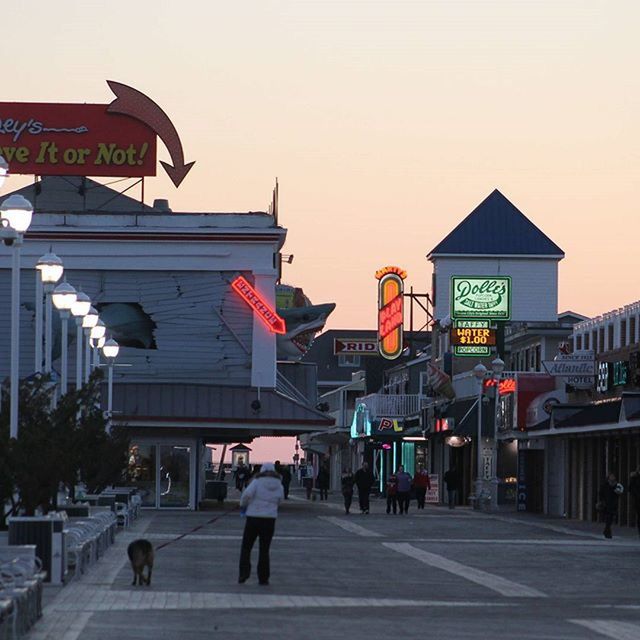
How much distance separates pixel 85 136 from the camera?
6438cm

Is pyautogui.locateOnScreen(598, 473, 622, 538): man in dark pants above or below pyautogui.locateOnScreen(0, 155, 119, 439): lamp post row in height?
below

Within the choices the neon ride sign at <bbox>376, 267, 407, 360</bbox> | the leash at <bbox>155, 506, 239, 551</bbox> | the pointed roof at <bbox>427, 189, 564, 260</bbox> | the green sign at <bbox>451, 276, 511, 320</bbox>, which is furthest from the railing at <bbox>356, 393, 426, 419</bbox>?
the leash at <bbox>155, 506, 239, 551</bbox>

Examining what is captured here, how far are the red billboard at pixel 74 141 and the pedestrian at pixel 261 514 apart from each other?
41.9m

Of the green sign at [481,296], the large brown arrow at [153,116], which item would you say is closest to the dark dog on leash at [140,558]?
the large brown arrow at [153,116]

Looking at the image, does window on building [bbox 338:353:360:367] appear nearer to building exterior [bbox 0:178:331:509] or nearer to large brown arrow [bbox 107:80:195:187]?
large brown arrow [bbox 107:80:195:187]

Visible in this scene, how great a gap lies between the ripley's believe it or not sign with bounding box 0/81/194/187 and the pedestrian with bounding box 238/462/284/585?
4186 cm

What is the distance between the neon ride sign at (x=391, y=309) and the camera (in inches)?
3410

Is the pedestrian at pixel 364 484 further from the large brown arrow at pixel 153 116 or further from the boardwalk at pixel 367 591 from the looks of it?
the boardwalk at pixel 367 591

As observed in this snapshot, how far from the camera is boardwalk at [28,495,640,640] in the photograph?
674 inches

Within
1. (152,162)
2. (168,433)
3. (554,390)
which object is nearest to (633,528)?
(554,390)

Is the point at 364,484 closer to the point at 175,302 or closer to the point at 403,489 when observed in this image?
the point at 403,489

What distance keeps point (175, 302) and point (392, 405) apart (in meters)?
29.2

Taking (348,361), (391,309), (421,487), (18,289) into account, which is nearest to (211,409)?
(421,487)

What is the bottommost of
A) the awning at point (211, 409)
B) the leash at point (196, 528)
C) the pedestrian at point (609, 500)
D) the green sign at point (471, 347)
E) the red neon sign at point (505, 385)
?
the leash at point (196, 528)
